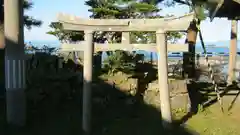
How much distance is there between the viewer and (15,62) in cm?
631

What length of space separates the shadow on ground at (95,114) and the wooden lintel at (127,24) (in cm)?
183

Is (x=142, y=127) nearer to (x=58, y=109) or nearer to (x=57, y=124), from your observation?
(x=57, y=124)

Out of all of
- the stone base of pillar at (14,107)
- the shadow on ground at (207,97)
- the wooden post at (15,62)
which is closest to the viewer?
the wooden post at (15,62)

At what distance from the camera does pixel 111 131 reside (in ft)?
20.1

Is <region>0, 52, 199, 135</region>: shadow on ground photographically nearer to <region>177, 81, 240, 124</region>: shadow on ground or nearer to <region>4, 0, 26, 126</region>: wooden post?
<region>4, 0, 26, 126</region>: wooden post

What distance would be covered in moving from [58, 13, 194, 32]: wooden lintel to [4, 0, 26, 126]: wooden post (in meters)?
0.84

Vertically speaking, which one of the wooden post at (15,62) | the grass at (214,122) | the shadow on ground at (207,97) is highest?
the wooden post at (15,62)

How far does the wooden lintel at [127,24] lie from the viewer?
608 cm

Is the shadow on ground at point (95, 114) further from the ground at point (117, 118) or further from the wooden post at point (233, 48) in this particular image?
the wooden post at point (233, 48)

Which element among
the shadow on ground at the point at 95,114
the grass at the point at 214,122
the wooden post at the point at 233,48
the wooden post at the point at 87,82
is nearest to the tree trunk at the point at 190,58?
the wooden post at the point at 233,48

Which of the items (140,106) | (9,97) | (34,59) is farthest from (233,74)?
(9,97)

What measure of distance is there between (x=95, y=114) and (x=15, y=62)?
77.5 inches

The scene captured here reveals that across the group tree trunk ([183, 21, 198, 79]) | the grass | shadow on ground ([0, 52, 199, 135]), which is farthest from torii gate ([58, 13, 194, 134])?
tree trunk ([183, 21, 198, 79])

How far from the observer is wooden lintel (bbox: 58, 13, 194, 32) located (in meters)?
6.08
